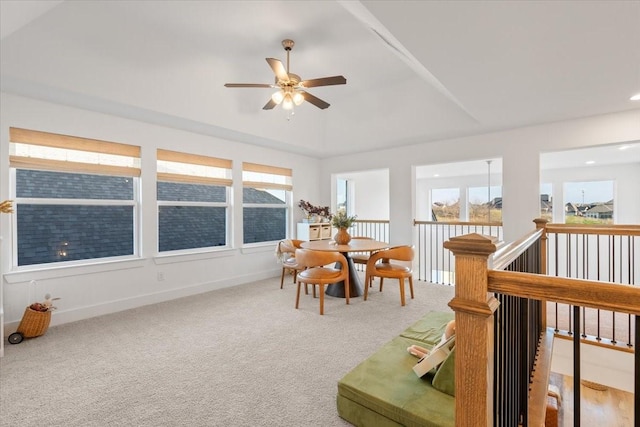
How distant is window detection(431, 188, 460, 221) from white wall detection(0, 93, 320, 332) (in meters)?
5.68

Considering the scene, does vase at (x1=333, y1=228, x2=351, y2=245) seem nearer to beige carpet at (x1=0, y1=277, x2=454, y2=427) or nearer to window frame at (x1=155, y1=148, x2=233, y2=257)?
beige carpet at (x1=0, y1=277, x2=454, y2=427)

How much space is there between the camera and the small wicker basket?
112 inches

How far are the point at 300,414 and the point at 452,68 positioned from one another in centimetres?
284

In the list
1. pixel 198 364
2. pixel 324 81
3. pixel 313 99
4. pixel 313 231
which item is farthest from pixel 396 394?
pixel 313 231

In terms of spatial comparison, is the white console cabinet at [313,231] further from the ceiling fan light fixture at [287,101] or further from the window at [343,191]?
the ceiling fan light fixture at [287,101]

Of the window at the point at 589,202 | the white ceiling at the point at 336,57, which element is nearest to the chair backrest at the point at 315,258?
the white ceiling at the point at 336,57

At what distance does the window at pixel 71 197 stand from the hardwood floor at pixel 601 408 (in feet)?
17.8

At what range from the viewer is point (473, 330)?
2.95ft

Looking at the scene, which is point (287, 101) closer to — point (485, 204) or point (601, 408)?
point (601, 408)

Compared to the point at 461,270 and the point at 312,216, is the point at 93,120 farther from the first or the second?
the point at 461,270

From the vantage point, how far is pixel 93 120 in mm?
3547

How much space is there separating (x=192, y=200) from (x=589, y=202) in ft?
27.8

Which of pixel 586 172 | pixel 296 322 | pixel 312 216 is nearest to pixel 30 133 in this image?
pixel 296 322

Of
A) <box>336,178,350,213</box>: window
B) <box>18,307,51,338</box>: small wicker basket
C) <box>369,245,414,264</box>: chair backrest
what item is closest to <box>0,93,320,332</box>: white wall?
<box>18,307,51,338</box>: small wicker basket
